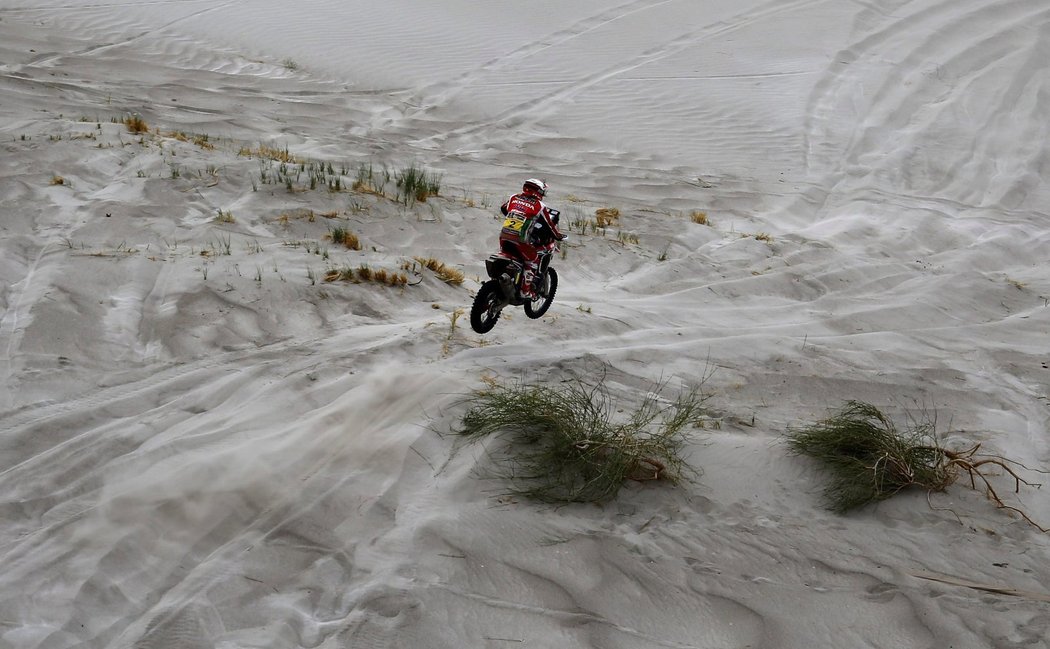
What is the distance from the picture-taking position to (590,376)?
5.50m

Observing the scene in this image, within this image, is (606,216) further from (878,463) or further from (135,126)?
(878,463)

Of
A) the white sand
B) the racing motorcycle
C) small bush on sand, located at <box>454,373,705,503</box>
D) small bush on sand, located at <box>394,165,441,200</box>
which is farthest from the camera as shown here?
small bush on sand, located at <box>394,165,441,200</box>

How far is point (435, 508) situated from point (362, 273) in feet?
9.11

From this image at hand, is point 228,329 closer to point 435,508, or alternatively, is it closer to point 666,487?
point 435,508

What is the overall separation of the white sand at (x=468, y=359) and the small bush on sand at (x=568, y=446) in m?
0.12

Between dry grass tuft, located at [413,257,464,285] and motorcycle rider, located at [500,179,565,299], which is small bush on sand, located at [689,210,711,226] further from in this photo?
motorcycle rider, located at [500,179,565,299]

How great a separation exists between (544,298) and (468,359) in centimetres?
87

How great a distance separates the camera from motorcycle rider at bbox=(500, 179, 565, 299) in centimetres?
537

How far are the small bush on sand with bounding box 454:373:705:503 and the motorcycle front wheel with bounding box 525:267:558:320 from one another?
4.21 ft

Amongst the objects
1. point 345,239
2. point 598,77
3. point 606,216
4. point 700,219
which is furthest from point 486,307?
point 598,77

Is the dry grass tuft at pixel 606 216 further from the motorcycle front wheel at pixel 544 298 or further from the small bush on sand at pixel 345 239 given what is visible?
the motorcycle front wheel at pixel 544 298

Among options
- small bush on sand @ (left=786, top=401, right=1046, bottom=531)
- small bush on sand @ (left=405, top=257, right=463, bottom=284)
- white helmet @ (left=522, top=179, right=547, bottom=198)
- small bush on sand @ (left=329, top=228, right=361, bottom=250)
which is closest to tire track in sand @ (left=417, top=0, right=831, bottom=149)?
small bush on sand @ (left=329, top=228, right=361, bottom=250)

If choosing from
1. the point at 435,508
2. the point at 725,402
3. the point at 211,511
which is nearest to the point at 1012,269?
the point at 725,402

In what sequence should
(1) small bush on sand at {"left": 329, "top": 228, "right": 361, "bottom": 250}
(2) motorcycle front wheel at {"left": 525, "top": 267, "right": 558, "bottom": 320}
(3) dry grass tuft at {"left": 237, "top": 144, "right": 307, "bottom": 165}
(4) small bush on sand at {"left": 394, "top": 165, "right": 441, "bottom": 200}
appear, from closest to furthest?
(2) motorcycle front wheel at {"left": 525, "top": 267, "right": 558, "bottom": 320}
(1) small bush on sand at {"left": 329, "top": 228, "right": 361, "bottom": 250}
(4) small bush on sand at {"left": 394, "top": 165, "right": 441, "bottom": 200}
(3) dry grass tuft at {"left": 237, "top": 144, "right": 307, "bottom": 165}
